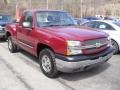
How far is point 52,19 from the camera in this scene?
21.7 feet

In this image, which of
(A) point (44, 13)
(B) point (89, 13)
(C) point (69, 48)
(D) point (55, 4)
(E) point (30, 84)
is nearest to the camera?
(C) point (69, 48)

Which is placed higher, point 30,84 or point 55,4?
point 55,4

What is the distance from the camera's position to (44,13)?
672 centimetres

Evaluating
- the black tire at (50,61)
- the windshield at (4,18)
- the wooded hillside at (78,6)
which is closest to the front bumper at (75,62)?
the black tire at (50,61)

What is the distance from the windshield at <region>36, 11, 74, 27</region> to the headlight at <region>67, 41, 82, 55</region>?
1.54 metres

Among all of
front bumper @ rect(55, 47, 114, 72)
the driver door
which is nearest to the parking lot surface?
front bumper @ rect(55, 47, 114, 72)

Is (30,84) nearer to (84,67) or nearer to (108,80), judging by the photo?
(84,67)

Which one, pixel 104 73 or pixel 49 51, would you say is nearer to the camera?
pixel 49 51

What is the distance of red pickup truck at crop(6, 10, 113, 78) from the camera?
16.7 feet

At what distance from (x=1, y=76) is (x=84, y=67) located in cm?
240

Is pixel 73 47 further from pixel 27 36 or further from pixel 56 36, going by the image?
pixel 27 36

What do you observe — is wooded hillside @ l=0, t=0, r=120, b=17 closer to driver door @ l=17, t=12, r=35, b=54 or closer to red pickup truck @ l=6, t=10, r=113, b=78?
driver door @ l=17, t=12, r=35, b=54

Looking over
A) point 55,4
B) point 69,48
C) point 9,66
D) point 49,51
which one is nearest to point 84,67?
point 69,48

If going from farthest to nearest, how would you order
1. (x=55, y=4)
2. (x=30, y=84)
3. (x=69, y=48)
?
(x=55, y=4) < (x=30, y=84) < (x=69, y=48)
